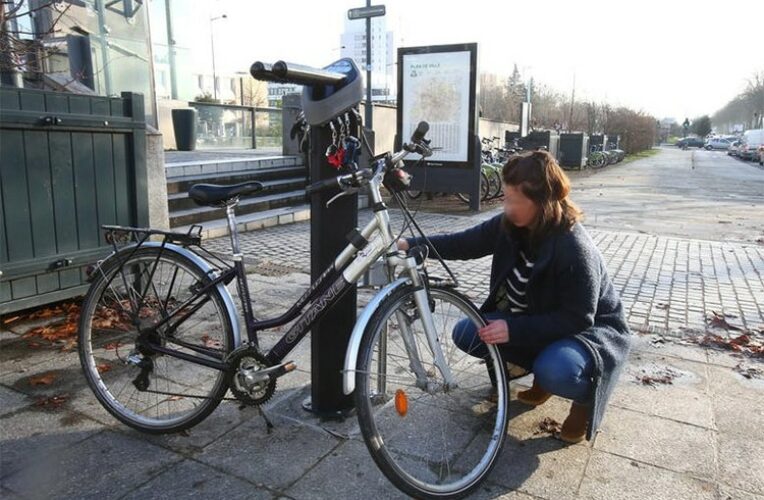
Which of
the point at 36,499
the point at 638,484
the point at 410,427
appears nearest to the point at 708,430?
the point at 638,484

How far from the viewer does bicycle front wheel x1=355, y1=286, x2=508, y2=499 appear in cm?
220

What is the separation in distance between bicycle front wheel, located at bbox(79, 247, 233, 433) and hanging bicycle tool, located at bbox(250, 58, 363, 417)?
454 mm

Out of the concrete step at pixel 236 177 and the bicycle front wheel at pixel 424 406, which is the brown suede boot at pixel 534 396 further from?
the concrete step at pixel 236 177

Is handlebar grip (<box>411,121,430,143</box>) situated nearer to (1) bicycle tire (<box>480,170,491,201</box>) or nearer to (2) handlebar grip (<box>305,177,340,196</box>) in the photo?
(2) handlebar grip (<box>305,177,340,196</box>)

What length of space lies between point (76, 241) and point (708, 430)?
13.1ft

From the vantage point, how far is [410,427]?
2.79m

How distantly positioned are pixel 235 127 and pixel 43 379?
13217 millimetres

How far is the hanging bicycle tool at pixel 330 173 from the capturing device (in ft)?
8.20

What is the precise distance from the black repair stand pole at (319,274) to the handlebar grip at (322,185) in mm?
88

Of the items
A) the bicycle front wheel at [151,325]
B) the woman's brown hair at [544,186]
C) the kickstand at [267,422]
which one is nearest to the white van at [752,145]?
the woman's brown hair at [544,186]

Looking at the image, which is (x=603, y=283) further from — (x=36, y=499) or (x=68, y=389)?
(x=68, y=389)

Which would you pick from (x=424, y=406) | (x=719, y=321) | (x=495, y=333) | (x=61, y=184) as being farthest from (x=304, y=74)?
(x=719, y=321)

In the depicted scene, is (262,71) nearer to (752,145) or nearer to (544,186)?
(544,186)

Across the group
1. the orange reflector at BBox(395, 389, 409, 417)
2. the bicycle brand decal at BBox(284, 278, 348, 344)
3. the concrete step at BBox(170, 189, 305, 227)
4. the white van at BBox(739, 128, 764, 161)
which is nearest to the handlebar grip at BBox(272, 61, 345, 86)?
the bicycle brand decal at BBox(284, 278, 348, 344)
